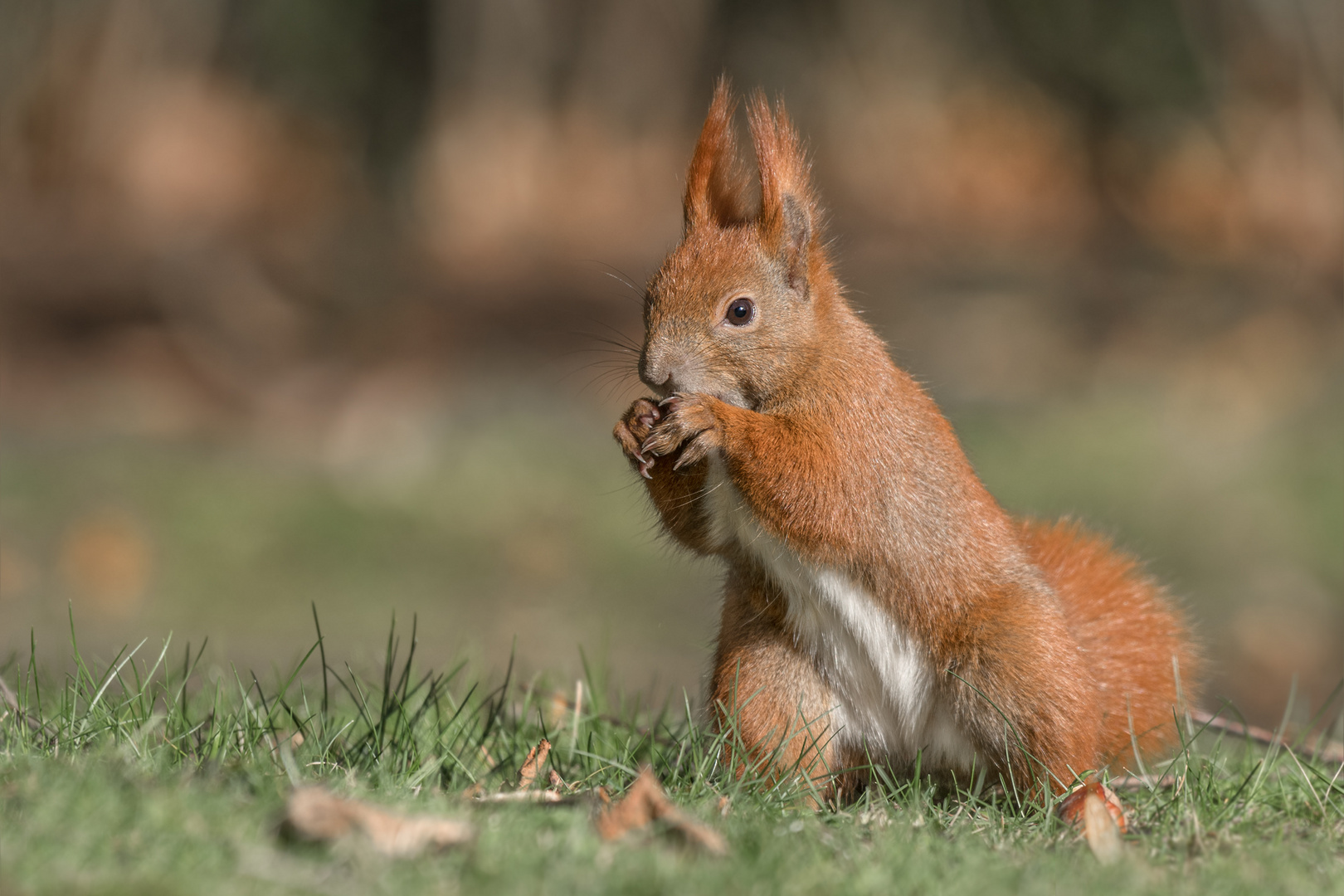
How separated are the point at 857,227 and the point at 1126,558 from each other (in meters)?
5.87

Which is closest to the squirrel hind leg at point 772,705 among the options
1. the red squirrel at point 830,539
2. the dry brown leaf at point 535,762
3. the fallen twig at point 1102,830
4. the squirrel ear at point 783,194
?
the red squirrel at point 830,539

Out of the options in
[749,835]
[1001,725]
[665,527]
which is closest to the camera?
[749,835]

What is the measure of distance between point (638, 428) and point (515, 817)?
0.89 metres

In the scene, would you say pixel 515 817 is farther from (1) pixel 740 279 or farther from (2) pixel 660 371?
(1) pixel 740 279

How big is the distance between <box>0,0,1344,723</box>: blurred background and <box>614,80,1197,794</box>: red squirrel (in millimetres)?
3091

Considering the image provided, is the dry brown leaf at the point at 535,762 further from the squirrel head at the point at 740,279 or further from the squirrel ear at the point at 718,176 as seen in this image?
the squirrel ear at the point at 718,176

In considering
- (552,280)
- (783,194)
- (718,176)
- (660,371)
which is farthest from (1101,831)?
(552,280)

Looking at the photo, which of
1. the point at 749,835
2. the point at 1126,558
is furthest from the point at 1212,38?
the point at 749,835

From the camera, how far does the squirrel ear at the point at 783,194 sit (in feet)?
9.16

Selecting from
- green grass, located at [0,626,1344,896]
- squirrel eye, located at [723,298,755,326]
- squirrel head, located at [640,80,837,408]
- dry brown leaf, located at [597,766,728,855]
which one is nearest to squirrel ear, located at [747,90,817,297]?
squirrel head, located at [640,80,837,408]

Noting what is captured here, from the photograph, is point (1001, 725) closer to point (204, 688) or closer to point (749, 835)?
point (749, 835)

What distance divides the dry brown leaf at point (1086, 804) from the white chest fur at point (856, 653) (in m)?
0.27

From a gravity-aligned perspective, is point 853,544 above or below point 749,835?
above

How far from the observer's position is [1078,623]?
288cm
